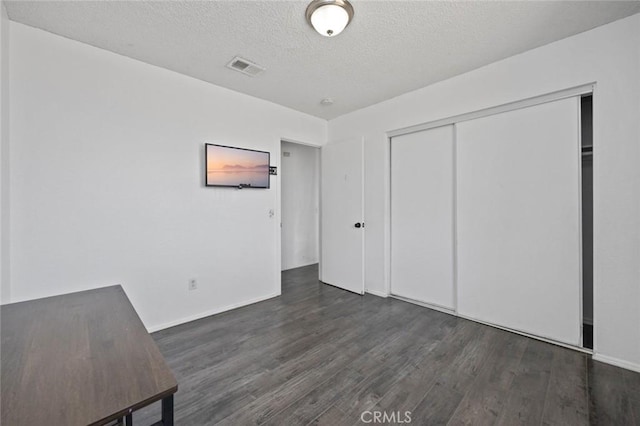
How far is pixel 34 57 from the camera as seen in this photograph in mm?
2082

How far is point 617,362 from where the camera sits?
204 centimetres

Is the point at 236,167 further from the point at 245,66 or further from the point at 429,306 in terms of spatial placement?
the point at 429,306

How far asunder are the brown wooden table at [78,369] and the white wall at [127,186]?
842mm

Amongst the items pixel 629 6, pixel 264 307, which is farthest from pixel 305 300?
pixel 629 6

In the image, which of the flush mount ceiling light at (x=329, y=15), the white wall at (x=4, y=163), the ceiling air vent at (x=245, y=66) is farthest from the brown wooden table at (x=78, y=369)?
the ceiling air vent at (x=245, y=66)

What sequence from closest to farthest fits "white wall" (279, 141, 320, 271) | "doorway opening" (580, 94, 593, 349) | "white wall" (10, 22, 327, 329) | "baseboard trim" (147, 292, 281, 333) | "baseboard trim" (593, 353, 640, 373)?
"baseboard trim" (593, 353, 640, 373), "white wall" (10, 22, 327, 329), "doorway opening" (580, 94, 593, 349), "baseboard trim" (147, 292, 281, 333), "white wall" (279, 141, 320, 271)

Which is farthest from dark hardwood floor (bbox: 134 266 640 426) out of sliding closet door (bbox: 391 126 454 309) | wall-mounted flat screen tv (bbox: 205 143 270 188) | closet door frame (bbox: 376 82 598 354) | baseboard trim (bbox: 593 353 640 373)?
wall-mounted flat screen tv (bbox: 205 143 270 188)

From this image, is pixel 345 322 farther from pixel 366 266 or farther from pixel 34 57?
pixel 34 57

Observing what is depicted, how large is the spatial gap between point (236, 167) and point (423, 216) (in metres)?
2.33

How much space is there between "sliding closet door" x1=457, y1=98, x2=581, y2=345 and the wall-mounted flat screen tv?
2308 mm

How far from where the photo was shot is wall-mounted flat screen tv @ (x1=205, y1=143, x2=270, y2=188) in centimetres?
299

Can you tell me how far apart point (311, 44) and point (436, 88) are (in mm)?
1591

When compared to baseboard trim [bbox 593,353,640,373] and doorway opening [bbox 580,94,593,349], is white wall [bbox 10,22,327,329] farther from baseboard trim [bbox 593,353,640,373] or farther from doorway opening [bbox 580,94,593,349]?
doorway opening [bbox 580,94,593,349]

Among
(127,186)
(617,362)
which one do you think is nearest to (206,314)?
(127,186)
